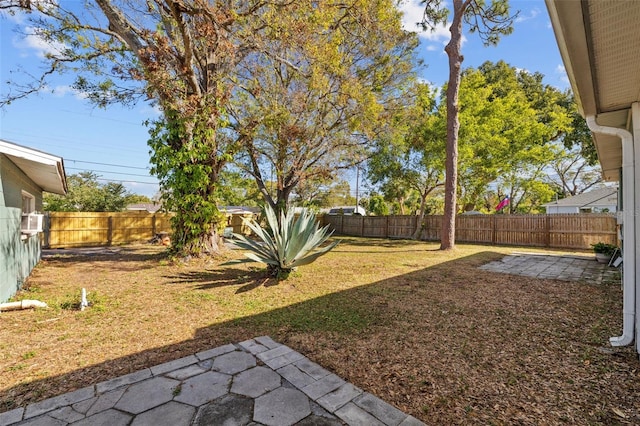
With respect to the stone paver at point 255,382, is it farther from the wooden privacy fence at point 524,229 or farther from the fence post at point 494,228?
the fence post at point 494,228

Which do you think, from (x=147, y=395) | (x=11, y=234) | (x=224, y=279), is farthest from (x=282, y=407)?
(x=11, y=234)

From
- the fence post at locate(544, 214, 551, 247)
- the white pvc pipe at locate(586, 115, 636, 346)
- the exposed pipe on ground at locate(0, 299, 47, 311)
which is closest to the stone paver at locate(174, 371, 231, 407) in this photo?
the exposed pipe on ground at locate(0, 299, 47, 311)

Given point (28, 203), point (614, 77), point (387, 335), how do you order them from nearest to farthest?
1. point (614, 77)
2. point (387, 335)
3. point (28, 203)

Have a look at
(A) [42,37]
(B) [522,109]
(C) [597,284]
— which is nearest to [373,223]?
(B) [522,109]

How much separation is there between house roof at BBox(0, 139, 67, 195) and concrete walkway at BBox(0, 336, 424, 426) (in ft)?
12.7

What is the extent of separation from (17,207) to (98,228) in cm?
867

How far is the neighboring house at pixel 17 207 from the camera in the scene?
4023 millimetres

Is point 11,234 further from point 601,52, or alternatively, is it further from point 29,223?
point 601,52

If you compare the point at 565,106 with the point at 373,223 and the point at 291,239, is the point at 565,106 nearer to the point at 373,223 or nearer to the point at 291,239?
the point at 373,223

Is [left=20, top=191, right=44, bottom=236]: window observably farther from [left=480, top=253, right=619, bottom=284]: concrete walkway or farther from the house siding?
[left=480, top=253, right=619, bottom=284]: concrete walkway

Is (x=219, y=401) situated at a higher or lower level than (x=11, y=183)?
lower

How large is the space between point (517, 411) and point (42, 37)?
10.7 metres

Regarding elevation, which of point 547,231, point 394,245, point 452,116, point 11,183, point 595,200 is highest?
point 452,116

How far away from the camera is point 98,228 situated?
12.5 m
